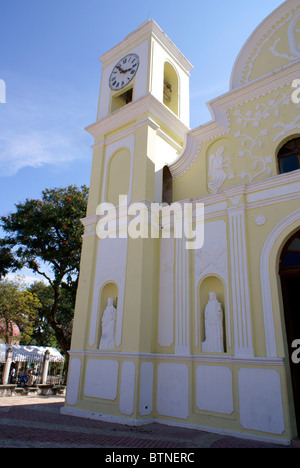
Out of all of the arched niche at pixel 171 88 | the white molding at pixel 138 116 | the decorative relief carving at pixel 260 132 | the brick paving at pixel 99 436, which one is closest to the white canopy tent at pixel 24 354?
the brick paving at pixel 99 436

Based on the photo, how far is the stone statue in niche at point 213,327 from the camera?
28.3ft

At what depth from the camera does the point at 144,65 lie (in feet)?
41.7

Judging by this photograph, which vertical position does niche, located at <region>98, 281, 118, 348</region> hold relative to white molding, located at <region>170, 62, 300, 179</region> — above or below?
below

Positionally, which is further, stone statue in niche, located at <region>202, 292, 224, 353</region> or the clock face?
the clock face

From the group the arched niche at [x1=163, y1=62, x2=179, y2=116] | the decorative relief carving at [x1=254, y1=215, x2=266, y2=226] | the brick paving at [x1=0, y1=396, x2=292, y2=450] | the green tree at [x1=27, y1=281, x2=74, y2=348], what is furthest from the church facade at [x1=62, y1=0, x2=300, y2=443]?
the green tree at [x1=27, y1=281, x2=74, y2=348]

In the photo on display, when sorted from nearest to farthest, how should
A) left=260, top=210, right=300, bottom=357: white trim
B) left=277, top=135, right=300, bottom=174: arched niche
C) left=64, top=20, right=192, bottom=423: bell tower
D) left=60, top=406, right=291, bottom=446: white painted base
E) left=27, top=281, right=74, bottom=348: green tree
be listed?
1. left=60, top=406, right=291, bottom=446: white painted base
2. left=260, top=210, right=300, bottom=357: white trim
3. left=277, top=135, right=300, bottom=174: arched niche
4. left=64, top=20, right=192, bottom=423: bell tower
5. left=27, top=281, right=74, bottom=348: green tree

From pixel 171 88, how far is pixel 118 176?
5462 mm

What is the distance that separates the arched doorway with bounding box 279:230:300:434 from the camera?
7771 mm

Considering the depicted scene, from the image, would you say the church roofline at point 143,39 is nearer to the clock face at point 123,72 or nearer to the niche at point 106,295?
the clock face at point 123,72

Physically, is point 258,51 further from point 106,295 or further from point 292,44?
point 106,295

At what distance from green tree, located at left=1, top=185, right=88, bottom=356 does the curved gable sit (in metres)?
10.6

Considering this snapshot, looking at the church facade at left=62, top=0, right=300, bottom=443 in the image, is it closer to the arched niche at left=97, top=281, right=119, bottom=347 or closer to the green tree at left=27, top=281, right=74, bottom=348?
the arched niche at left=97, top=281, right=119, bottom=347

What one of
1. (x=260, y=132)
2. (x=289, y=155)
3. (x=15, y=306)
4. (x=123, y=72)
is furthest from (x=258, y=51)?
(x=15, y=306)
